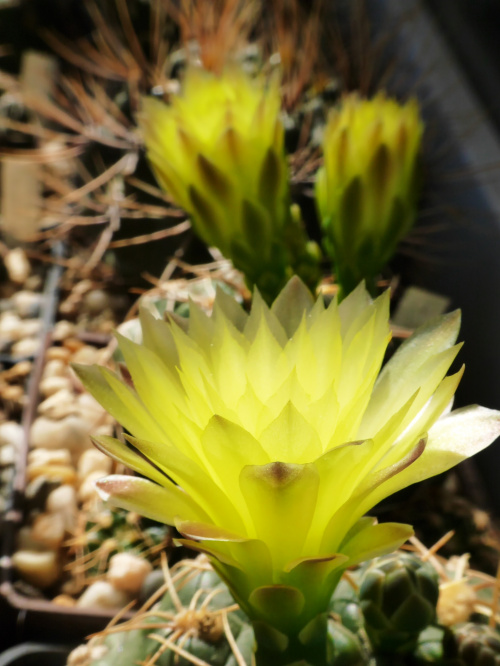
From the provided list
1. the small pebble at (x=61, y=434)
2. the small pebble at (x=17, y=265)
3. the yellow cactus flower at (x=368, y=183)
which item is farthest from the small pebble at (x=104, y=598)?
the small pebble at (x=17, y=265)

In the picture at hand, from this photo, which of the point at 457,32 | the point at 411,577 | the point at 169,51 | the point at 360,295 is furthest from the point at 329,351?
the point at 169,51

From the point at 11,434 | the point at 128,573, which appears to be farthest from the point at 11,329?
the point at 128,573

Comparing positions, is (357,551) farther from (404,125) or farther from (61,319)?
(61,319)

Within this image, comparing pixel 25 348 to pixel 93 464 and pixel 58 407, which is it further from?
pixel 93 464

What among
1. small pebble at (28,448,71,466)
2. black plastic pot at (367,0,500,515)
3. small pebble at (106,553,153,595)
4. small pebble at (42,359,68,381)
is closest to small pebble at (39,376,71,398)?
small pebble at (42,359,68,381)

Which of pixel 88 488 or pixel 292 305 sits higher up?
pixel 292 305

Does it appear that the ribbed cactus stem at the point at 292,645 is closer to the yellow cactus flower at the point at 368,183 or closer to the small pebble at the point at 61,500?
the yellow cactus flower at the point at 368,183

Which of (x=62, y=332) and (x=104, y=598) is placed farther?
(x=62, y=332)
